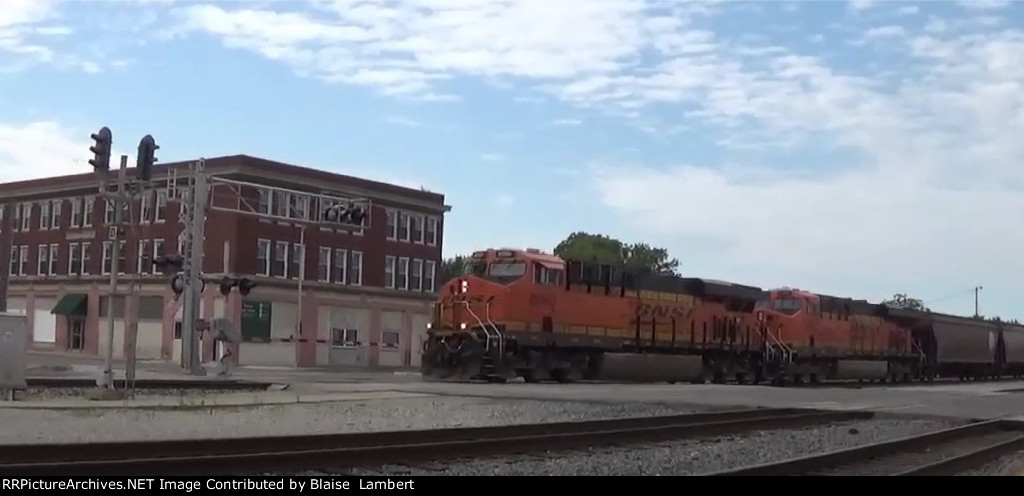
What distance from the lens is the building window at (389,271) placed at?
213 feet

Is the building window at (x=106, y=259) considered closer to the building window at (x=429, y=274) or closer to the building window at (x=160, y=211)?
the building window at (x=160, y=211)

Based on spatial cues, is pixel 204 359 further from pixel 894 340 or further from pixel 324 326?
pixel 894 340

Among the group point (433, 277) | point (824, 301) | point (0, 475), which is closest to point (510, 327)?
point (824, 301)

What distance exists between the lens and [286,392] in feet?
83.7

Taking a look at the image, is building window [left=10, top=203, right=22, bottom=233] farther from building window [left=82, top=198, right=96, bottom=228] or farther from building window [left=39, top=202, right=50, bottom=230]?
building window [left=82, top=198, right=96, bottom=228]

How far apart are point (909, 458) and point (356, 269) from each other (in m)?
50.0

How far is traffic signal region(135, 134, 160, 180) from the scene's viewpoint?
2492 cm

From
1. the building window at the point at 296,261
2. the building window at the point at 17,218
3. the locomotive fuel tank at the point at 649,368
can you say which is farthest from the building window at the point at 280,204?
the locomotive fuel tank at the point at 649,368

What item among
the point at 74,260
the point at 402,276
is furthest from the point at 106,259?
the point at 402,276

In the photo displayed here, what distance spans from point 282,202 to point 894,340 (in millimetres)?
30733

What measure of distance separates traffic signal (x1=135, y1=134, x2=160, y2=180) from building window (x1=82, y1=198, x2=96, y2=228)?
40861 mm

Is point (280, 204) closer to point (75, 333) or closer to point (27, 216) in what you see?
point (75, 333)

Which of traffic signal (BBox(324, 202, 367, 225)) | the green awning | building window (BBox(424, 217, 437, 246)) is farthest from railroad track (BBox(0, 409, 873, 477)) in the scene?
the green awning

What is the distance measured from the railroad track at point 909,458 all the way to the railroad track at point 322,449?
3218mm
